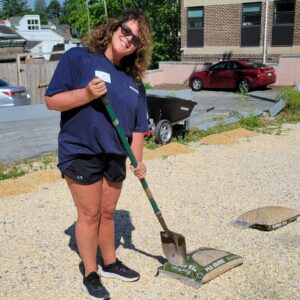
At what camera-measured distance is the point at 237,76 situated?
67.9 feet

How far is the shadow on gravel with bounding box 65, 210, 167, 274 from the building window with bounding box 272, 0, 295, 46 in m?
21.7

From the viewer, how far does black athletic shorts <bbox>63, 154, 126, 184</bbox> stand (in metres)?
3.02

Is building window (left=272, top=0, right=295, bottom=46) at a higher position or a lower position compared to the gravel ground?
higher

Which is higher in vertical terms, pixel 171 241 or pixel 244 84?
pixel 171 241

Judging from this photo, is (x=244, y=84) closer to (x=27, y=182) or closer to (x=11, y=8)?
(x=27, y=182)

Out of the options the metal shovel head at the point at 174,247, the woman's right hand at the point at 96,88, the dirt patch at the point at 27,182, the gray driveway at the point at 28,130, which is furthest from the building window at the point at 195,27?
the woman's right hand at the point at 96,88

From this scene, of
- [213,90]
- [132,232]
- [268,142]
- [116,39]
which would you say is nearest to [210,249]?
[132,232]

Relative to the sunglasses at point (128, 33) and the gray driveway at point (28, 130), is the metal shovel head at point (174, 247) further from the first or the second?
the gray driveway at point (28, 130)

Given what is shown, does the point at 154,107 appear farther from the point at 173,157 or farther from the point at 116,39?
the point at 116,39

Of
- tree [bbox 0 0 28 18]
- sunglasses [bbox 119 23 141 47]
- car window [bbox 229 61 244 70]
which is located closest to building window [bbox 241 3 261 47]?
car window [bbox 229 61 244 70]

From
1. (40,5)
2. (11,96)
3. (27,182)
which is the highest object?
(40,5)

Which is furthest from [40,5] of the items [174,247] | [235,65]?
[174,247]

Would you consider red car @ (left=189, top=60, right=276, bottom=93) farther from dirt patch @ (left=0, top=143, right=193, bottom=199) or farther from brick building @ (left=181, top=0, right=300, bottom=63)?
dirt patch @ (left=0, top=143, right=193, bottom=199)

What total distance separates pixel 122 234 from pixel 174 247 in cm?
A: 108
